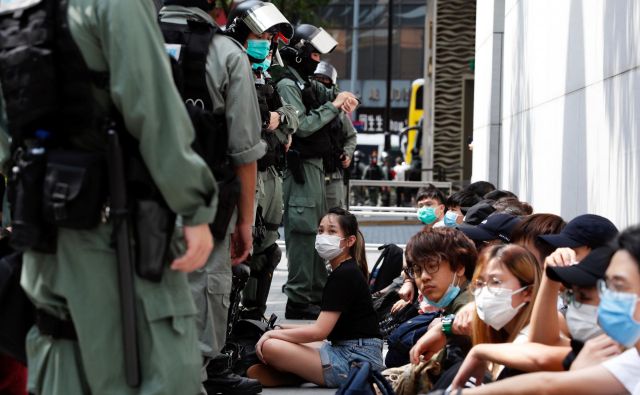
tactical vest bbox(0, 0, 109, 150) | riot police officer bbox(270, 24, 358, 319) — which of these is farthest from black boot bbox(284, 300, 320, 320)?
tactical vest bbox(0, 0, 109, 150)

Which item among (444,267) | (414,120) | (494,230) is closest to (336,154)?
(494,230)

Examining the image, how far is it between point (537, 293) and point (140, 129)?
5.71ft

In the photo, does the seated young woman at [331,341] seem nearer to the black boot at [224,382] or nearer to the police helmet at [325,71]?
the black boot at [224,382]

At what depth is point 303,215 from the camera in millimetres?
9797

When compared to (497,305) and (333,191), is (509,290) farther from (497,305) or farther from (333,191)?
(333,191)

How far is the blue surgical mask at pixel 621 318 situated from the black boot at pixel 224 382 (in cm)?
284

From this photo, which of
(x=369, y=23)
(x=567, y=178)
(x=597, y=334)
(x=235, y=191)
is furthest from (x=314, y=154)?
(x=369, y=23)

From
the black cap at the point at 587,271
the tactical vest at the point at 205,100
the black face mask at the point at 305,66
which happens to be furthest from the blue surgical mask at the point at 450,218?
the black cap at the point at 587,271

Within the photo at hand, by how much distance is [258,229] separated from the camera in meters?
8.06

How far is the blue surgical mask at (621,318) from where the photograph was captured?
357 centimetres

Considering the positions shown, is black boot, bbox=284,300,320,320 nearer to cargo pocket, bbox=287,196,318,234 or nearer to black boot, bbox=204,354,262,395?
cargo pocket, bbox=287,196,318,234

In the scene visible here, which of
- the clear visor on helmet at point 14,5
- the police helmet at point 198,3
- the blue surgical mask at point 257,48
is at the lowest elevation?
the clear visor on helmet at point 14,5

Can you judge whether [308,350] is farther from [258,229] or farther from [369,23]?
[369,23]

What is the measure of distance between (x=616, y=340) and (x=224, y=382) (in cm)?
285
